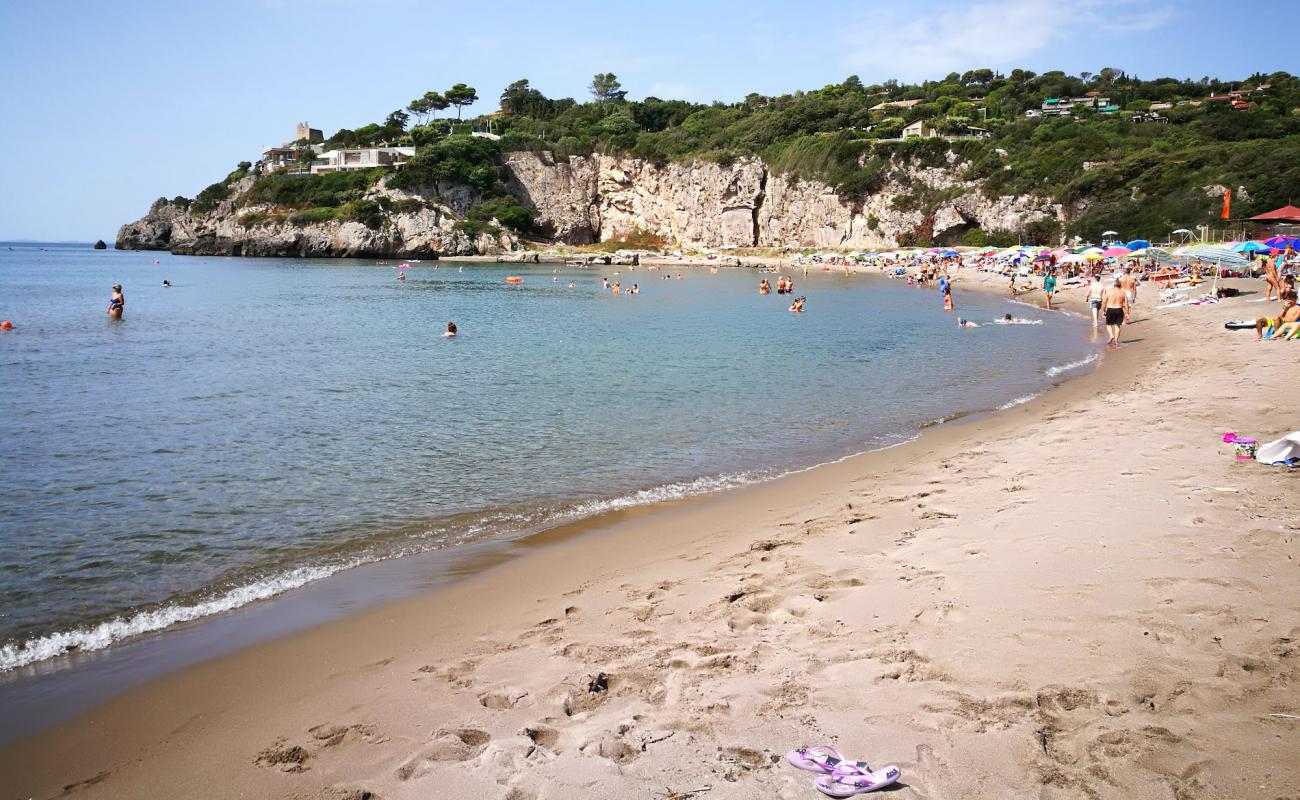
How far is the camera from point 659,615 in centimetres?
548

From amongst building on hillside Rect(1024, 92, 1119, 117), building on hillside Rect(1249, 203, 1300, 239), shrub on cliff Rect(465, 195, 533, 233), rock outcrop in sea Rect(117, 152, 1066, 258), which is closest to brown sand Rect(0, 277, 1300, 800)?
building on hillside Rect(1249, 203, 1300, 239)

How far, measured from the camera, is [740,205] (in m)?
94.4

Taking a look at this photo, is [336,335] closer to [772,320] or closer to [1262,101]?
[772,320]

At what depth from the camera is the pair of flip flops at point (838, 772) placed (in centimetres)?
325

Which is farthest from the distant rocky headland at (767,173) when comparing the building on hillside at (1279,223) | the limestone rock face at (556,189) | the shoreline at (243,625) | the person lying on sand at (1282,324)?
the shoreline at (243,625)

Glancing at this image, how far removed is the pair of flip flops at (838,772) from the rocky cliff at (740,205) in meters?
72.5

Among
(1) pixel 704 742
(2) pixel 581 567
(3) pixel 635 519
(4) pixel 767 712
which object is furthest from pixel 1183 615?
(3) pixel 635 519

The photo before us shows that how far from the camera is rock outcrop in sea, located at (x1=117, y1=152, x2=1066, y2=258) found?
77750 mm

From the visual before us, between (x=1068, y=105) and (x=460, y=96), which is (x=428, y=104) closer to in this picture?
(x=460, y=96)

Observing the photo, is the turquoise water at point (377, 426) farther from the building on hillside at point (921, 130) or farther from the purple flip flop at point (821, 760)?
the building on hillside at point (921, 130)

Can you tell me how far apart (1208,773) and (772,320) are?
28830 mm

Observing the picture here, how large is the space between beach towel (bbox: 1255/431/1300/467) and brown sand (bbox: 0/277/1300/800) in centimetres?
19

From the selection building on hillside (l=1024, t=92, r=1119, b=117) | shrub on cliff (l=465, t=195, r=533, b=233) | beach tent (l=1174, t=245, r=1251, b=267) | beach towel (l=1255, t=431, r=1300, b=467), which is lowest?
beach towel (l=1255, t=431, r=1300, b=467)

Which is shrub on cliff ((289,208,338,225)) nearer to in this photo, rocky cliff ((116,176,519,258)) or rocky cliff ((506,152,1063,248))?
rocky cliff ((116,176,519,258))
